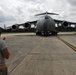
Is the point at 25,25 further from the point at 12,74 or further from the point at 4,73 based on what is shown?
the point at 4,73

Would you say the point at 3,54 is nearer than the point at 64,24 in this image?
Yes

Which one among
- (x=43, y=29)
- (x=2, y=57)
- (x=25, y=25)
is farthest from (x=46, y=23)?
(x=2, y=57)

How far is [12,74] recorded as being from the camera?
24.9ft

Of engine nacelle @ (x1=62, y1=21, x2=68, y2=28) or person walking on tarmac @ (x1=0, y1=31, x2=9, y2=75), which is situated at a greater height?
engine nacelle @ (x1=62, y1=21, x2=68, y2=28)

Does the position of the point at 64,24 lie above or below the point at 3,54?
above

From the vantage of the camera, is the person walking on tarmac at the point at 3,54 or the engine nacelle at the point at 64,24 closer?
the person walking on tarmac at the point at 3,54

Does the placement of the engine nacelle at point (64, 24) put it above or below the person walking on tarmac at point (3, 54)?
above

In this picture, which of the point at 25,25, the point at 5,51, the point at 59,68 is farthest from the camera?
the point at 25,25

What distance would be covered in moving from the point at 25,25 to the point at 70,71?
34565 mm

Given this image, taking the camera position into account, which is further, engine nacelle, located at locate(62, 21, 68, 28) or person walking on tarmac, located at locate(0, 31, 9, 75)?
engine nacelle, located at locate(62, 21, 68, 28)

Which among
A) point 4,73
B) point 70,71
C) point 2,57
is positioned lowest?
point 70,71

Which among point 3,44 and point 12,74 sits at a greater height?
point 3,44

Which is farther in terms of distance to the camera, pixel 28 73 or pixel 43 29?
pixel 43 29

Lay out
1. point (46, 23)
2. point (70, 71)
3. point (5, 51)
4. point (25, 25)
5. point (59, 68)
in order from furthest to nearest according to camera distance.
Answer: point (25, 25) → point (46, 23) → point (59, 68) → point (70, 71) → point (5, 51)
